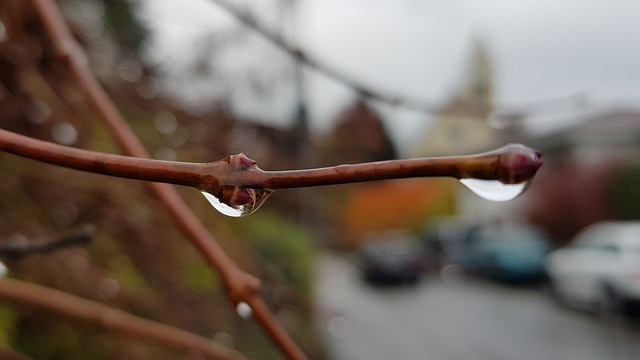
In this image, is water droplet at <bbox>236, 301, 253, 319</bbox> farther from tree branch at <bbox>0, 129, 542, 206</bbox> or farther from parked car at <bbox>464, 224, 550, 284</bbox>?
parked car at <bbox>464, 224, 550, 284</bbox>

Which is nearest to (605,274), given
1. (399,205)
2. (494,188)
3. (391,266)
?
(494,188)

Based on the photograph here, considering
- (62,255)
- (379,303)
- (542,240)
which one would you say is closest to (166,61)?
(62,255)

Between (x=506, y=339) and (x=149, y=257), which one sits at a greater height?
(x=506, y=339)

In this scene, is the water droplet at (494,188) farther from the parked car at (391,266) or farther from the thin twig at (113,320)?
the parked car at (391,266)

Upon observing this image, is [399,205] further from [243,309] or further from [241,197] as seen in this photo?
[241,197]

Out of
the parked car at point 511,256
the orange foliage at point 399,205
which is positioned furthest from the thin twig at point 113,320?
the orange foliage at point 399,205

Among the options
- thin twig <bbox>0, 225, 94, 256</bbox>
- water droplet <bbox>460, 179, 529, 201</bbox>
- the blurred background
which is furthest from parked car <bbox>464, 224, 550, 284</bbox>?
water droplet <bbox>460, 179, 529, 201</bbox>

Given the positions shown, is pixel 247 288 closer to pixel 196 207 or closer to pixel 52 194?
pixel 52 194
